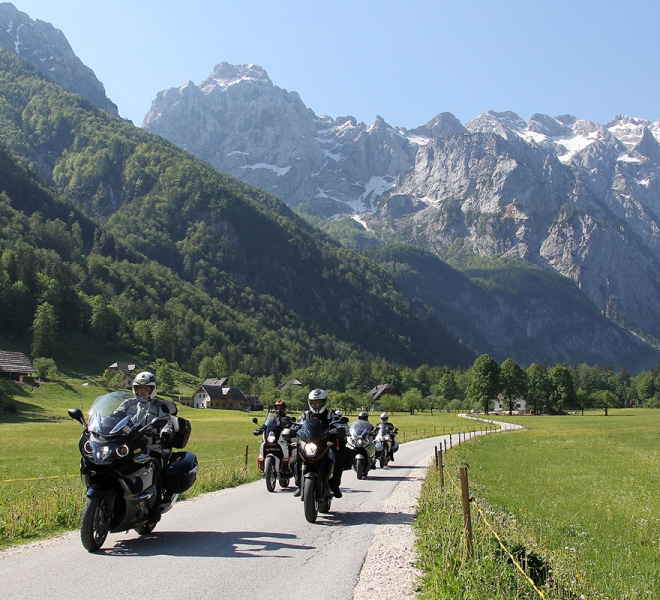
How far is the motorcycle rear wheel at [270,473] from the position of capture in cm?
1764

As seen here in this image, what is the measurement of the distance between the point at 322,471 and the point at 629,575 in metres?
5.95

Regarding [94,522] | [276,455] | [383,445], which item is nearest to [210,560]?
[94,522]

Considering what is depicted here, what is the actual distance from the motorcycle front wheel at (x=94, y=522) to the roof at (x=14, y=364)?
3485 inches

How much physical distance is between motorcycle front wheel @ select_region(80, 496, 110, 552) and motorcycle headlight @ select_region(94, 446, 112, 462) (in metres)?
0.67

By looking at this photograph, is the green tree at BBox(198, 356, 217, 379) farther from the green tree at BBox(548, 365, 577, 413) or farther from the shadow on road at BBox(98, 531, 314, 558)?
the shadow on road at BBox(98, 531, 314, 558)

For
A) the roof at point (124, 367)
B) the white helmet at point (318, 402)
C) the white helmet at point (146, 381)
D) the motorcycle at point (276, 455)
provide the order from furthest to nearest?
the roof at point (124, 367) → the motorcycle at point (276, 455) → the white helmet at point (318, 402) → the white helmet at point (146, 381)

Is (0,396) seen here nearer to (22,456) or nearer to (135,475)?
(22,456)

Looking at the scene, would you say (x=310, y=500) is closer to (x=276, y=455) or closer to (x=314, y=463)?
(x=314, y=463)

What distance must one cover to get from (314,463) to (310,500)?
29.1 inches

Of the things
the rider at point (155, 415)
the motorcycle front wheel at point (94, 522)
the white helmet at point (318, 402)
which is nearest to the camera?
the motorcycle front wheel at point (94, 522)

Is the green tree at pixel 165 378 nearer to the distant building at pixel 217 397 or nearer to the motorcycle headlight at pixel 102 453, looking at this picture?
the distant building at pixel 217 397

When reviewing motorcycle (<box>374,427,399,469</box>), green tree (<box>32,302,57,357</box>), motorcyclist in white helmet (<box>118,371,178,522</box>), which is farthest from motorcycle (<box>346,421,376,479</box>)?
green tree (<box>32,302,57,357</box>)

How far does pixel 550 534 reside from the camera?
37.4ft

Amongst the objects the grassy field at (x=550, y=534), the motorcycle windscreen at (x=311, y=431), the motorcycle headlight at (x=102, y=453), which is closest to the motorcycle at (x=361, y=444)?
the grassy field at (x=550, y=534)
